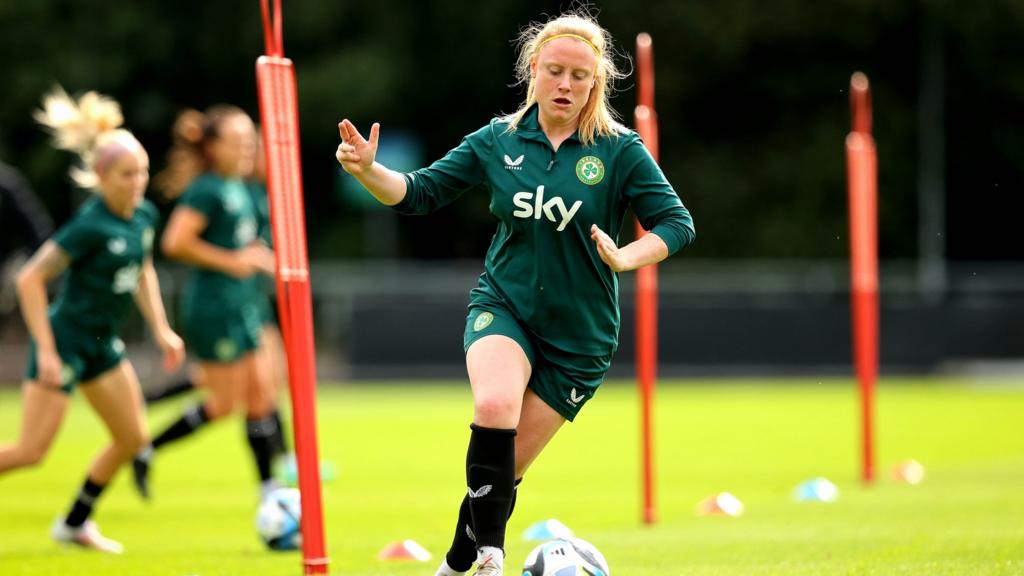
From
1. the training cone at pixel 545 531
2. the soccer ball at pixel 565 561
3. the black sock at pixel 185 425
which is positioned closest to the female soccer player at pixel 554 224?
the soccer ball at pixel 565 561

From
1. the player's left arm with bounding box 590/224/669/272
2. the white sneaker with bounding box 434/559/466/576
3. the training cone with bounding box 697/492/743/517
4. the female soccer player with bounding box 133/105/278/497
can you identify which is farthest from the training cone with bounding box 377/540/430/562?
the female soccer player with bounding box 133/105/278/497

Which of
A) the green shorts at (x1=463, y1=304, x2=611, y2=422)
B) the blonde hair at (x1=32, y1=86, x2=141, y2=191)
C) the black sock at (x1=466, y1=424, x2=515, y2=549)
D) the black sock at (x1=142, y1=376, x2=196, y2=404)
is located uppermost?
the blonde hair at (x1=32, y1=86, x2=141, y2=191)

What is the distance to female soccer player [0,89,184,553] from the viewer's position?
8.51 meters

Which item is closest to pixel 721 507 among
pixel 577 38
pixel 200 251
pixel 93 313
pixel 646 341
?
pixel 646 341

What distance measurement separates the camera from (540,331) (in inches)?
241

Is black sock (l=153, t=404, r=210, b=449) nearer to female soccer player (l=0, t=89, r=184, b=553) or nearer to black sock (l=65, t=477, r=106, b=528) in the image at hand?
female soccer player (l=0, t=89, r=184, b=553)

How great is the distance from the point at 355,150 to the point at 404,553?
250 centimetres

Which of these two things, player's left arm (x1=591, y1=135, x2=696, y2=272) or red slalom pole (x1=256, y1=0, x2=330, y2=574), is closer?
player's left arm (x1=591, y1=135, x2=696, y2=272)

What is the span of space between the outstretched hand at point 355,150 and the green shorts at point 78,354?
3.12 metres

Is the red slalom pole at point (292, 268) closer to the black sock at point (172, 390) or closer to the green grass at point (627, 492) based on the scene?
the green grass at point (627, 492)

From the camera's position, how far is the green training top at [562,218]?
6.11m

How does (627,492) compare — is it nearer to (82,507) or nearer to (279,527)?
(279,527)

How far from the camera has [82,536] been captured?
8812mm

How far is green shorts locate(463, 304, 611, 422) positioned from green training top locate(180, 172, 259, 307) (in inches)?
206
